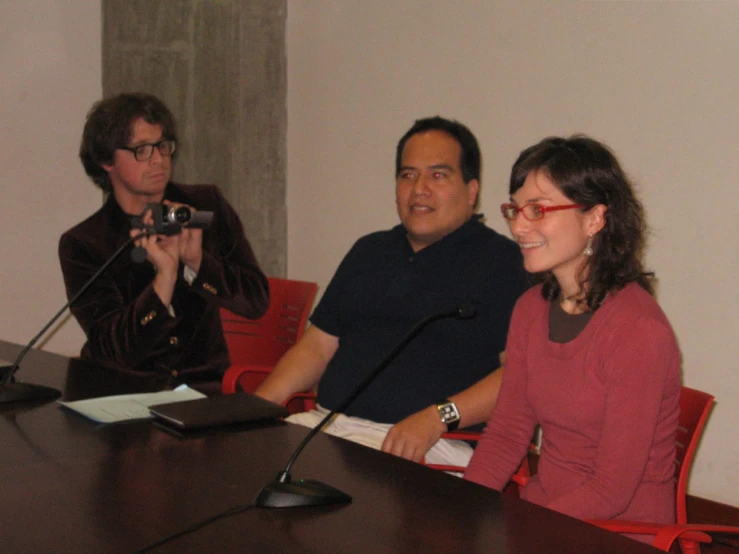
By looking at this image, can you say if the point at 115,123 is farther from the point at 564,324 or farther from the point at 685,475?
the point at 685,475

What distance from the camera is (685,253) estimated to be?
9.66ft

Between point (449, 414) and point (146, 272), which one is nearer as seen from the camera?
point (449, 414)

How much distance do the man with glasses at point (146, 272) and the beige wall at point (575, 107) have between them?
1.40 m

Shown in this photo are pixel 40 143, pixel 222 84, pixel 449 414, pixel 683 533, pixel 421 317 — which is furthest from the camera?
pixel 222 84

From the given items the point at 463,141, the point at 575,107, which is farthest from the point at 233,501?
the point at 575,107

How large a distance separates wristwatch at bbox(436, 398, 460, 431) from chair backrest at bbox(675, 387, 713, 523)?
560mm

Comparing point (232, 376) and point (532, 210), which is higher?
point (532, 210)

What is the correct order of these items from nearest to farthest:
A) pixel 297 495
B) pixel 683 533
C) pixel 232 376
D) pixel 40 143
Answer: pixel 297 495, pixel 683 533, pixel 232 376, pixel 40 143

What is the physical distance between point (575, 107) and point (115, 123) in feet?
5.65

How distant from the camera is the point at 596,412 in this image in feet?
5.34

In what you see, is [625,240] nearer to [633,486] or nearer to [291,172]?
[633,486]

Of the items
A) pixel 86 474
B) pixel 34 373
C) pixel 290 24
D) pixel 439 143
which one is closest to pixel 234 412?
pixel 86 474

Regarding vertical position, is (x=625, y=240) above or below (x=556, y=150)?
below

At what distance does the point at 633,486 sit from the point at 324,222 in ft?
10.2
